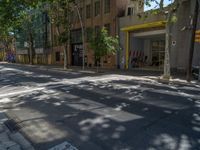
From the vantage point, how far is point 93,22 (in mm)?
36469

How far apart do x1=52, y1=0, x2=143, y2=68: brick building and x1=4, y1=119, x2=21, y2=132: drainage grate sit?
25.4 m

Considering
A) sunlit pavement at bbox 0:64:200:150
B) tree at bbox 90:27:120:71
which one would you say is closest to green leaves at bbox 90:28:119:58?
tree at bbox 90:27:120:71

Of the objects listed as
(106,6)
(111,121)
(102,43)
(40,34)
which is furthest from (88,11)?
(111,121)

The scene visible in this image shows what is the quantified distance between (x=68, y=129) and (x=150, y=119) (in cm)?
242

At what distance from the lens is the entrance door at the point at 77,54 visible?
135 ft

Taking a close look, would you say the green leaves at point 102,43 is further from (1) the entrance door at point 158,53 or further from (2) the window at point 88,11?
(2) the window at point 88,11

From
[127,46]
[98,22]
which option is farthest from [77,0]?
[127,46]

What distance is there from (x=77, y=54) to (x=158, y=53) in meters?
15.1

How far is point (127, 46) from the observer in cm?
3102

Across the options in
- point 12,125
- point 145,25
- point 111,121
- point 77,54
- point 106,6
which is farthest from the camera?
point 77,54

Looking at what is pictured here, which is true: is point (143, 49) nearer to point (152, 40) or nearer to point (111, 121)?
point (152, 40)

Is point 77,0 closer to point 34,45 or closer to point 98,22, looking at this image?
point 98,22

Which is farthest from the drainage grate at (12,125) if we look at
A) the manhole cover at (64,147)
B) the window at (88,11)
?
the window at (88,11)

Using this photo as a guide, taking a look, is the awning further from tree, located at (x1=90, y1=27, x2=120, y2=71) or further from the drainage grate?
the drainage grate
